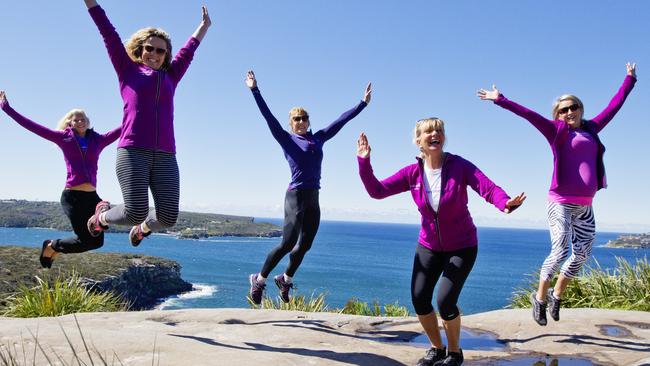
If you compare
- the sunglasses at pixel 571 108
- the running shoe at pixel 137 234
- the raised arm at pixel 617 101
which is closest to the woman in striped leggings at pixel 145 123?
the running shoe at pixel 137 234

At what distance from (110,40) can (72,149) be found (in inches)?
84.6

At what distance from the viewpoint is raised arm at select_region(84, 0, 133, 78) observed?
4.48 meters

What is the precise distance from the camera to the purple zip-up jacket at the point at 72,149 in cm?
607

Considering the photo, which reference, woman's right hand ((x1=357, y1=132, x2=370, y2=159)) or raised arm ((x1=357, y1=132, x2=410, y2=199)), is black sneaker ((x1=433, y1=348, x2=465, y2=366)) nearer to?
raised arm ((x1=357, y1=132, x2=410, y2=199))

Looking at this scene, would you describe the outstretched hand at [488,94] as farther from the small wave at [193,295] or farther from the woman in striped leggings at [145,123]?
the small wave at [193,295]

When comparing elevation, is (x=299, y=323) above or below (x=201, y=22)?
below

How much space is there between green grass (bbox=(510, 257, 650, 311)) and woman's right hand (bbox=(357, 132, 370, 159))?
6.79 m

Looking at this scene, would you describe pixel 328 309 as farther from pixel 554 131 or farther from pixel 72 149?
pixel 554 131

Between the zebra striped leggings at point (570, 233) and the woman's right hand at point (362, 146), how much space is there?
2.21 meters

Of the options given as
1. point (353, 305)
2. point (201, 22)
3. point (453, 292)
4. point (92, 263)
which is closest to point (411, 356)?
point (453, 292)

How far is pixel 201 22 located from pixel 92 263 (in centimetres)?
7946

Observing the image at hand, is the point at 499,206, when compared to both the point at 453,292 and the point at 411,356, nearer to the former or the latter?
the point at 453,292

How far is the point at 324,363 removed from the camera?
12.6 ft

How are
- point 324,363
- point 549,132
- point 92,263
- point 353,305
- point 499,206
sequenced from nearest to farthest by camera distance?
point 499,206, point 324,363, point 549,132, point 353,305, point 92,263
